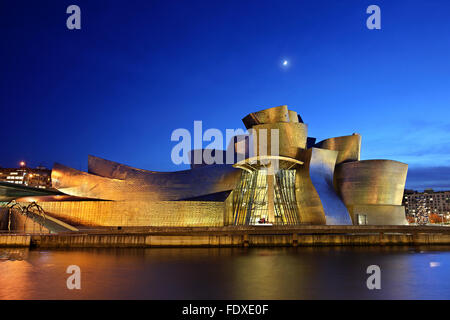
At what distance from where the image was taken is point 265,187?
34062 mm

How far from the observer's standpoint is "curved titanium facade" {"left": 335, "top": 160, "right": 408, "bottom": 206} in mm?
33219

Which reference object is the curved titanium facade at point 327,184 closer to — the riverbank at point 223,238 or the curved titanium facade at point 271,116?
the curved titanium facade at point 271,116

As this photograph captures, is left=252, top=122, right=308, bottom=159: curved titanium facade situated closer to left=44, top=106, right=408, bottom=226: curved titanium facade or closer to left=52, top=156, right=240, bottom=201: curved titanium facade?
left=44, top=106, right=408, bottom=226: curved titanium facade

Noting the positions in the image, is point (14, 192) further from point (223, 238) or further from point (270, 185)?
point (270, 185)

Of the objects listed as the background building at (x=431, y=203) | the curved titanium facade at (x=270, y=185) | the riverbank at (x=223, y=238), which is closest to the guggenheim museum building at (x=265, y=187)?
the curved titanium facade at (x=270, y=185)

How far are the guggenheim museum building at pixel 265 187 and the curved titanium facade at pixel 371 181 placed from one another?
0.28ft

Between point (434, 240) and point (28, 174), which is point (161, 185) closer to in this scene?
point (434, 240)

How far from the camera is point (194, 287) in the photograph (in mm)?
10914

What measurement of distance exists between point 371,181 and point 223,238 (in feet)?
58.8

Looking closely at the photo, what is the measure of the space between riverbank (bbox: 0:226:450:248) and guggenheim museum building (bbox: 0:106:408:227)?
5758 millimetres

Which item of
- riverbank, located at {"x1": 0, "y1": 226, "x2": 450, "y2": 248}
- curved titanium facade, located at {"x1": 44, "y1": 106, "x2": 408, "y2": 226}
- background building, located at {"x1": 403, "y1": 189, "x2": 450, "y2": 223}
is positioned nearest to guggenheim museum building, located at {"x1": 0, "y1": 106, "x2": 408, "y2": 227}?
curved titanium facade, located at {"x1": 44, "y1": 106, "x2": 408, "y2": 226}

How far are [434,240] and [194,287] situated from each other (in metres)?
19.7

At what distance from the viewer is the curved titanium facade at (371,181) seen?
109 feet
